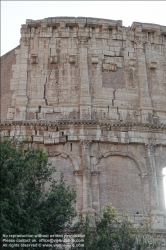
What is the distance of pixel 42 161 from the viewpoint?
1136 cm

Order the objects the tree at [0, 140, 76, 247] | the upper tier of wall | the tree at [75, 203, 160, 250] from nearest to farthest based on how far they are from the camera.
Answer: the tree at [0, 140, 76, 247] → the tree at [75, 203, 160, 250] → the upper tier of wall

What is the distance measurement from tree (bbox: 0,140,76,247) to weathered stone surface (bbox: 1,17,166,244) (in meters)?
3.14

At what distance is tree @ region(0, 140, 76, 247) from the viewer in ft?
32.8

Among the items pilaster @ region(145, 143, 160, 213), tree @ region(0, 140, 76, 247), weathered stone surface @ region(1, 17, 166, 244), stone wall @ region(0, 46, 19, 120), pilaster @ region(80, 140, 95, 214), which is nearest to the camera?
tree @ region(0, 140, 76, 247)

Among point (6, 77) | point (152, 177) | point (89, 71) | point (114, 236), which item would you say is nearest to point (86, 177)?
point (152, 177)

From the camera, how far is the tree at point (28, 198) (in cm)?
999

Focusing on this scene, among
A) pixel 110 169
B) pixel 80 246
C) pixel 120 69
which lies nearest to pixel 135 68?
pixel 120 69

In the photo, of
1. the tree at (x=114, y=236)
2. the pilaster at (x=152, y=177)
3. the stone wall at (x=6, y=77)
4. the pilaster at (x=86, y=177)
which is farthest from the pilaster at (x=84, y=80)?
the tree at (x=114, y=236)

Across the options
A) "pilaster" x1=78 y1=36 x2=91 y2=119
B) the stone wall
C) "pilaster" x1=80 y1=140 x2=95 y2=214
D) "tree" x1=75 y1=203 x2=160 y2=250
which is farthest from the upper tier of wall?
"tree" x1=75 y1=203 x2=160 y2=250

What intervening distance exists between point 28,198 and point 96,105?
6532 millimetres

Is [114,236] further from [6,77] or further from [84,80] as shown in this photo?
[6,77]

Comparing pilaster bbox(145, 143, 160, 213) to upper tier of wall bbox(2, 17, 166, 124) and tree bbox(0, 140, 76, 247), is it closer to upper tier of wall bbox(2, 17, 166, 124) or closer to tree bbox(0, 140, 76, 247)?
upper tier of wall bbox(2, 17, 166, 124)

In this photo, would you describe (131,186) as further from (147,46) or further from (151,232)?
(147,46)

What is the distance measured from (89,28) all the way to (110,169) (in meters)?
6.66
